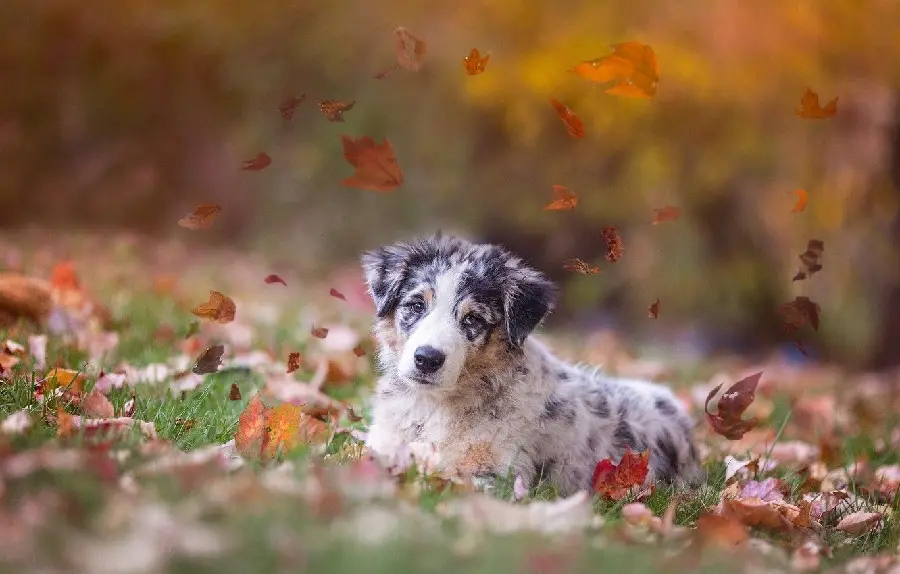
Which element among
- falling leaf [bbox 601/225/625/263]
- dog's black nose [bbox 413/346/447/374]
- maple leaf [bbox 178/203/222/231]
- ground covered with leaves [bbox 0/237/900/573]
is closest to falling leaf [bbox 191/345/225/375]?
ground covered with leaves [bbox 0/237/900/573]

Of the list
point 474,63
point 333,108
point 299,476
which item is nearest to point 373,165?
point 333,108

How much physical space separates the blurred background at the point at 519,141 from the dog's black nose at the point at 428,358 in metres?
7.91

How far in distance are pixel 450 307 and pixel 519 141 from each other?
371 inches

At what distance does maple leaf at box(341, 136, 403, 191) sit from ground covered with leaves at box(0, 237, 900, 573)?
0.64 meters

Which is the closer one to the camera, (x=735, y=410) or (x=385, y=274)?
(x=735, y=410)

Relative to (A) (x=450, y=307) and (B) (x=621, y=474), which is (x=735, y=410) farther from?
(A) (x=450, y=307)

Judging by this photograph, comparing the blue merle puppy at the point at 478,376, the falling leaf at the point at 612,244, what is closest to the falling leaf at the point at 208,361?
the blue merle puppy at the point at 478,376

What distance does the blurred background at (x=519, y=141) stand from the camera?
37.9 ft

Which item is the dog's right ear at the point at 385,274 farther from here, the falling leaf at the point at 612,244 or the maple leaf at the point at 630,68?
the maple leaf at the point at 630,68

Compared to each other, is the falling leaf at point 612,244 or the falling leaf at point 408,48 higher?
the falling leaf at point 408,48

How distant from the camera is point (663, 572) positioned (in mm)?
2854

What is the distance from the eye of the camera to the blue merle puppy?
4.24 m

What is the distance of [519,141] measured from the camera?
13445 mm

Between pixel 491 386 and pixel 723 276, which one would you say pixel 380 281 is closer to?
pixel 491 386
